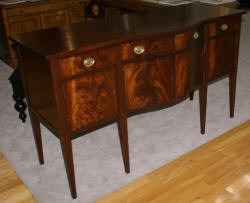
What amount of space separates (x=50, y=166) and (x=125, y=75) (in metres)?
0.98

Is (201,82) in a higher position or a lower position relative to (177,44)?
lower

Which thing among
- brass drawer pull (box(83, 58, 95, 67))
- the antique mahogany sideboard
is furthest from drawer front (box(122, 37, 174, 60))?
brass drawer pull (box(83, 58, 95, 67))

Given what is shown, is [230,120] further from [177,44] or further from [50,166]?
[50,166]

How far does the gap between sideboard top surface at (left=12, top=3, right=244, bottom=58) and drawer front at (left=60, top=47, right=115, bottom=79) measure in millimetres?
45

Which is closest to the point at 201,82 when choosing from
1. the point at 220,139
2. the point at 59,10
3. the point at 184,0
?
the point at 220,139

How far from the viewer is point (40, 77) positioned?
2.03m

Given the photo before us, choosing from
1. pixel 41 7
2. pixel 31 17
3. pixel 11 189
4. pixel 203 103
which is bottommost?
pixel 11 189

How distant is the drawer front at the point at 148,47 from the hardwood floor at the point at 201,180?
88 cm

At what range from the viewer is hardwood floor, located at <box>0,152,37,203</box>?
1.93 metres

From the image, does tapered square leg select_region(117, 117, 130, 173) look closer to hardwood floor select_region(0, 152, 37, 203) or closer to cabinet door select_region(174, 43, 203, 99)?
cabinet door select_region(174, 43, 203, 99)

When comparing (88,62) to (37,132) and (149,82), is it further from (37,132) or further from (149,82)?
(37,132)

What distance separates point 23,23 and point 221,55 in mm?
2952

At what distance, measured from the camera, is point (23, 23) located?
15.1 ft

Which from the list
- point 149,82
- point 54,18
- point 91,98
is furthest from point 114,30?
point 54,18
